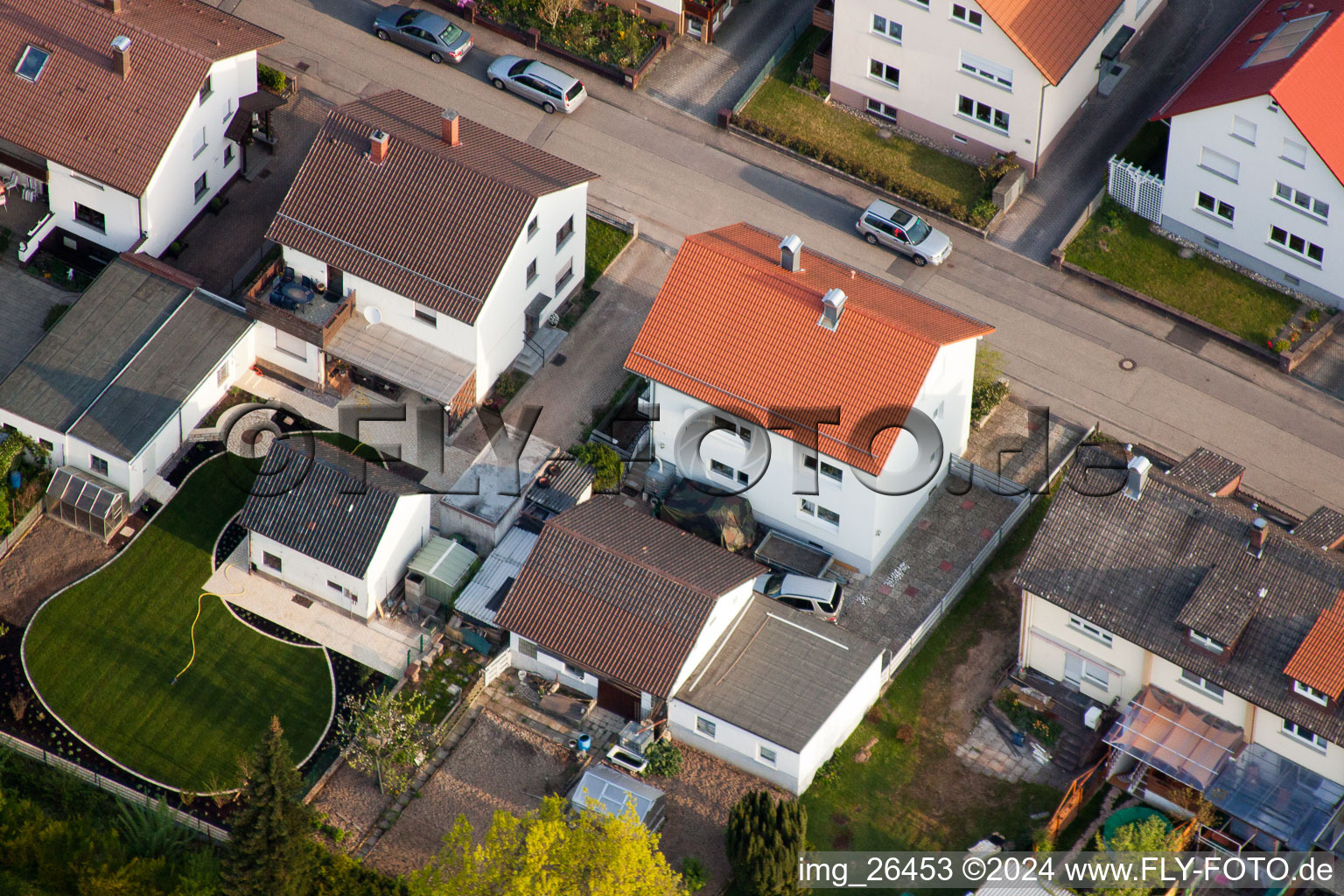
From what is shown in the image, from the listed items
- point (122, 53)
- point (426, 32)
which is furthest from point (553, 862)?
point (426, 32)

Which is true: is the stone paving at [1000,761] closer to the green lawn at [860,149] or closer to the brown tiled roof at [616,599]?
the brown tiled roof at [616,599]

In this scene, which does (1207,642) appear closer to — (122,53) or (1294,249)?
(1294,249)

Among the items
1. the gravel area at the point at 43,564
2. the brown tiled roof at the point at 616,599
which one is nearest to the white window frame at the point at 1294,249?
the brown tiled roof at the point at 616,599

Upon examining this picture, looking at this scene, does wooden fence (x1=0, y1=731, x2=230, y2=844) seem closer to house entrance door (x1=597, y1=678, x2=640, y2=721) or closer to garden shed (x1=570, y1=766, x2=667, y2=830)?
garden shed (x1=570, y1=766, x2=667, y2=830)

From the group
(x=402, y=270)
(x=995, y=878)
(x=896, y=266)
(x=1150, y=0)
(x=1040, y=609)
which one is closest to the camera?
(x=995, y=878)

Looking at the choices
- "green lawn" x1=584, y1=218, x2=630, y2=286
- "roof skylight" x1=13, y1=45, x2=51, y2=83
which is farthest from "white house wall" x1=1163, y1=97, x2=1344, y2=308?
"roof skylight" x1=13, y1=45, x2=51, y2=83

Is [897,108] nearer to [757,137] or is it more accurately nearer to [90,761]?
[757,137]

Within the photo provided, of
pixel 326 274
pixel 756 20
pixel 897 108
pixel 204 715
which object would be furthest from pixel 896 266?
pixel 204 715
